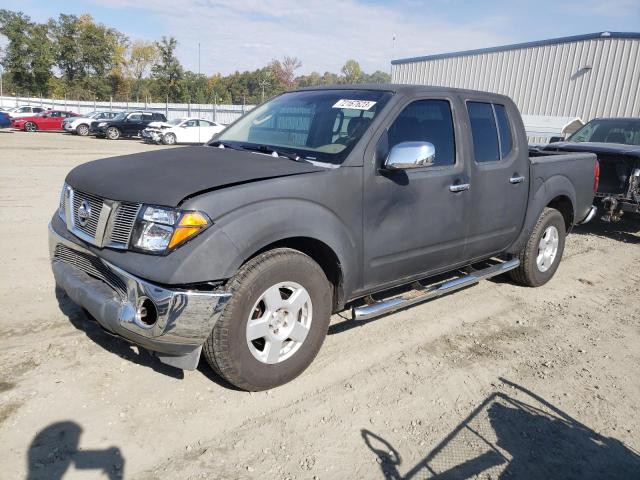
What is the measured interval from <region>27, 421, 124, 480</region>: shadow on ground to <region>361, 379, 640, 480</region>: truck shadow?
1.31m

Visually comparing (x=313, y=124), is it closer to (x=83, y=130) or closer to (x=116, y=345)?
(x=116, y=345)

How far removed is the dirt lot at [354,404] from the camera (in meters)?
2.55

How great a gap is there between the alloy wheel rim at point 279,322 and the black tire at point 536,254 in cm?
297

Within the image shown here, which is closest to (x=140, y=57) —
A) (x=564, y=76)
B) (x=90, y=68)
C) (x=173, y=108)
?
(x=90, y=68)

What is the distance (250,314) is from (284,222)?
57 cm

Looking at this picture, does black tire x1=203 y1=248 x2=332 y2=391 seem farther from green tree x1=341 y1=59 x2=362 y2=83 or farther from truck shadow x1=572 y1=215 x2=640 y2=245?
green tree x1=341 y1=59 x2=362 y2=83

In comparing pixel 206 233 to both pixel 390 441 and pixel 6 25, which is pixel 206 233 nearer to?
pixel 390 441

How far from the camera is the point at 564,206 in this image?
5629 mm

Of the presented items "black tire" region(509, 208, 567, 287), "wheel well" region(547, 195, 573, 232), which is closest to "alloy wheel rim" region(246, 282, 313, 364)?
"black tire" region(509, 208, 567, 287)

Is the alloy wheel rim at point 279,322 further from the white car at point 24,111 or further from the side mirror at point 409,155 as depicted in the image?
the white car at point 24,111

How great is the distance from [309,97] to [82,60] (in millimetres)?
68163

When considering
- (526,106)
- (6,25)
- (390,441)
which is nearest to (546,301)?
(390,441)

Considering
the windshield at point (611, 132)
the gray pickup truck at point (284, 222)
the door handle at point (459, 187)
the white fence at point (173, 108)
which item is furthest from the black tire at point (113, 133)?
the door handle at point (459, 187)

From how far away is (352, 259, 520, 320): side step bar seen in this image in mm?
3482
